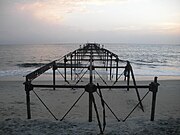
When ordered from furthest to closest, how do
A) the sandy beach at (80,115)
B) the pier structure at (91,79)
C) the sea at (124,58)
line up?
the sea at (124,58), the pier structure at (91,79), the sandy beach at (80,115)

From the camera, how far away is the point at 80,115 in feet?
23.1

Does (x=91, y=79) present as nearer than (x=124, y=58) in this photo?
Yes

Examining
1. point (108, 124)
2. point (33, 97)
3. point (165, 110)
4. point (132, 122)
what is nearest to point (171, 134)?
point (132, 122)

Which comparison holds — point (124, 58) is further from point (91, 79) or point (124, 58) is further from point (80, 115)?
point (91, 79)

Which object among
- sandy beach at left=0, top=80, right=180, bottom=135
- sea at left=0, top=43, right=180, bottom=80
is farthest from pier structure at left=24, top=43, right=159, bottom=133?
sea at left=0, top=43, right=180, bottom=80

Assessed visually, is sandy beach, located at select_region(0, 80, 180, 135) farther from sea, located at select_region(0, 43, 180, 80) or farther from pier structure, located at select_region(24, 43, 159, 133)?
sea, located at select_region(0, 43, 180, 80)

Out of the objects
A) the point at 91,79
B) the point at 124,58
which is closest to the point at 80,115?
the point at 91,79

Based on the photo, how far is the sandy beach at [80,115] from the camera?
532cm

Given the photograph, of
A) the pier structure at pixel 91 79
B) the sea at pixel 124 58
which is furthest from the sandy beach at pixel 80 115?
the sea at pixel 124 58

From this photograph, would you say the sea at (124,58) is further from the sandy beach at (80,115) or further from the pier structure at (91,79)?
the sandy beach at (80,115)

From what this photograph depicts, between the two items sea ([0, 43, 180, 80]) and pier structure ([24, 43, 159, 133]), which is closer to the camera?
pier structure ([24, 43, 159, 133])

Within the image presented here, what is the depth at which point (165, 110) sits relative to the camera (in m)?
7.71

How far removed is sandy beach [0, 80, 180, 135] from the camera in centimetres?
532

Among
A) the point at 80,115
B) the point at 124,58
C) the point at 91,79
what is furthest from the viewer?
the point at 124,58
